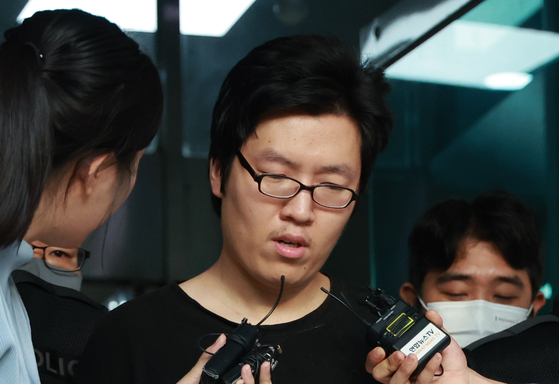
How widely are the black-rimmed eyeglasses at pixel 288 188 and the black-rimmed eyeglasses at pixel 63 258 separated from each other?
1.07m

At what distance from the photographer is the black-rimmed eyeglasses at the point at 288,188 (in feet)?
4.30

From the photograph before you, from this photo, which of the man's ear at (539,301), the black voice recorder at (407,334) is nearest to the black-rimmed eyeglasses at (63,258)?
the black voice recorder at (407,334)

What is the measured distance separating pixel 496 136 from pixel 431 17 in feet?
2.08

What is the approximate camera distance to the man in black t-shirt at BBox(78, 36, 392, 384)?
131cm

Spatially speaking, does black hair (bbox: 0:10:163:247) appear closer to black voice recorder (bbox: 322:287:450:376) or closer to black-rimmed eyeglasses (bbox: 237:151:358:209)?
black-rimmed eyeglasses (bbox: 237:151:358:209)

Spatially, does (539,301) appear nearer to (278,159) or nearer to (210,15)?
(278,159)

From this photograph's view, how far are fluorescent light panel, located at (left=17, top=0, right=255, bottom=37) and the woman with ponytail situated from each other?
4.59ft

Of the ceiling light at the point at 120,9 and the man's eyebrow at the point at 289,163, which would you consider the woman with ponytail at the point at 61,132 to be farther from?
the ceiling light at the point at 120,9

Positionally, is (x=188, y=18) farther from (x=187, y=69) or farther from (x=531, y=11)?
(x=531, y=11)

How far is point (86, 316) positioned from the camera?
1.85m

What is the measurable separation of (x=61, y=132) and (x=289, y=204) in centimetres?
49

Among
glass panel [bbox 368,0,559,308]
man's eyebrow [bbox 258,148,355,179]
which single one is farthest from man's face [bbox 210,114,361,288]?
glass panel [bbox 368,0,559,308]

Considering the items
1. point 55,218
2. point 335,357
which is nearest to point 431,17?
point 335,357

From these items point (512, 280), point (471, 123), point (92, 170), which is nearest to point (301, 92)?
point (92, 170)
